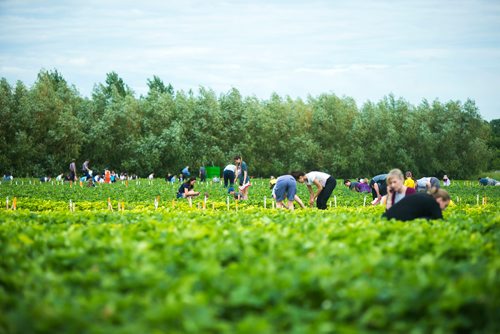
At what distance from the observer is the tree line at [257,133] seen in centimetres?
6888

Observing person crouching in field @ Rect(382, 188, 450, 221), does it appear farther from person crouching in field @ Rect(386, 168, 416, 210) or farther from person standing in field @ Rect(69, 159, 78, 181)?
person standing in field @ Rect(69, 159, 78, 181)

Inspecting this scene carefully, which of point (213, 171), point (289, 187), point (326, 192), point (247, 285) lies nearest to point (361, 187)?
point (326, 192)

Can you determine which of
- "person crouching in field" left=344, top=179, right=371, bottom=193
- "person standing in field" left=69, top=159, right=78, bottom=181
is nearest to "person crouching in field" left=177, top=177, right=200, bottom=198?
"person crouching in field" left=344, top=179, right=371, bottom=193

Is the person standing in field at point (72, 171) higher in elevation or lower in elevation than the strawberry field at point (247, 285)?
higher

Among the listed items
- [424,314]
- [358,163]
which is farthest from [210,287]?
[358,163]

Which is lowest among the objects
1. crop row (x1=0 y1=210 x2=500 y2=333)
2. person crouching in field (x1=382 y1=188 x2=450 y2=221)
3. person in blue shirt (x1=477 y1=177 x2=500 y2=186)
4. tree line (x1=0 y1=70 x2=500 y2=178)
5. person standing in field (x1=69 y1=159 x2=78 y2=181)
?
person in blue shirt (x1=477 y1=177 x2=500 y2=186)

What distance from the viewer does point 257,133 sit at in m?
76.0

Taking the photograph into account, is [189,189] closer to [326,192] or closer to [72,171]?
[326,192]

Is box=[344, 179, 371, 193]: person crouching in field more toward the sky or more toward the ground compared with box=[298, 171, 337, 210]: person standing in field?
more toward the ground

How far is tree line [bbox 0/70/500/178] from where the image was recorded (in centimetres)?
6888

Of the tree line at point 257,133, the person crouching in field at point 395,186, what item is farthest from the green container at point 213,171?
the person crouching in field at point 395,186

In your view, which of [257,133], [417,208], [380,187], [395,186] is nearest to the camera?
[417,208]

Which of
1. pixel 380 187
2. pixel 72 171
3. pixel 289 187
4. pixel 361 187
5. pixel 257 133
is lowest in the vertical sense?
pixel 361 187

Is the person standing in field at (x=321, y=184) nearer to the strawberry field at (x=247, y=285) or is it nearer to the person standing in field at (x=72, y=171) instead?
the strawberry field at (x=247, y=285)
